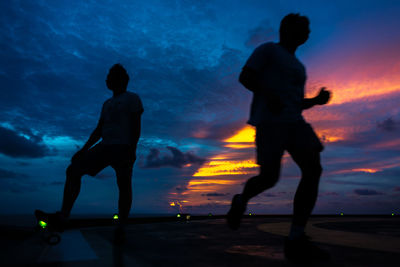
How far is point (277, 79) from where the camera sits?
3.19m

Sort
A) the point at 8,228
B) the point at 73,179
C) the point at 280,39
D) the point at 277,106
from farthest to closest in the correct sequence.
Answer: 1. the point at 8,228
2. the point at 73,179
3. the point at 280,39
4. the point at 277,106

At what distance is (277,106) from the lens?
2967mm

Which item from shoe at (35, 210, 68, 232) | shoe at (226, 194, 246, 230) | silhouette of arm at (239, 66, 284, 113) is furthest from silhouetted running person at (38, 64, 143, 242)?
silhouette of arm at (239, 66, 284, 113)

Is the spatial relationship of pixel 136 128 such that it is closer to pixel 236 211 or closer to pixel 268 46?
pixel 236 211

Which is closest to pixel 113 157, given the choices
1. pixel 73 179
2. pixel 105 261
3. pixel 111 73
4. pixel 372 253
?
pixel 73 179

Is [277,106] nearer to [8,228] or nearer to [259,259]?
[259,259]

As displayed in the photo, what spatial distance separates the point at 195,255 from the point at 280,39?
89.5 inches

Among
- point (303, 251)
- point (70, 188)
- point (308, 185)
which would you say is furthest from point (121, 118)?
point (303, 251)

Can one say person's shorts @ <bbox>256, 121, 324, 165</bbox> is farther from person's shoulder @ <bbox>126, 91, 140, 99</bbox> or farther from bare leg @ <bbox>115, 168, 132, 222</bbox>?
person's shoulder @ <bbox>126, 91, 140, 99</bbox>

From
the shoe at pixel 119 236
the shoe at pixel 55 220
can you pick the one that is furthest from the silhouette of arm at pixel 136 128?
the shoe at pixel 55 220

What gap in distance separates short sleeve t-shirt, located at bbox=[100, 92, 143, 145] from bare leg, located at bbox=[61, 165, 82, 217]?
20.6 inches

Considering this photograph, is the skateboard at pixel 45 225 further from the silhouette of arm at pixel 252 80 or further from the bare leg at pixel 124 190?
the silhouette of arm at pixel 252 80

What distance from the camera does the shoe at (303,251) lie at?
282cm

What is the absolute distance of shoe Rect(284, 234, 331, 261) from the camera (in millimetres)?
2819
